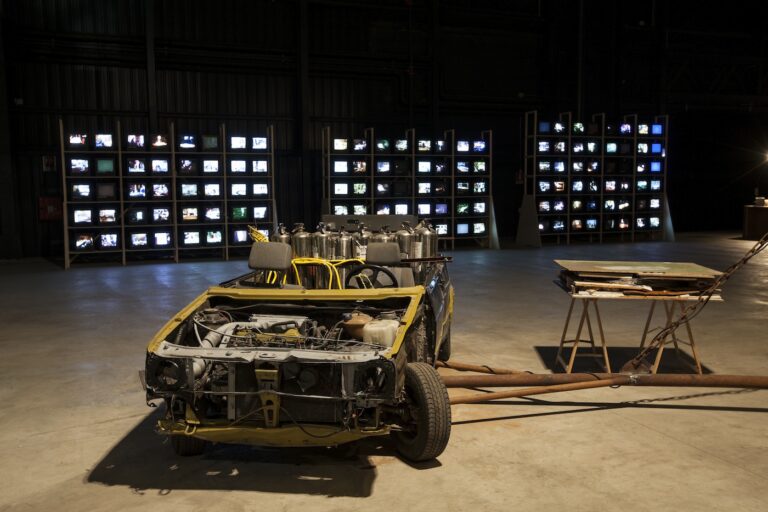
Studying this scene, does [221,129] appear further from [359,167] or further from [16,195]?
[16,195]

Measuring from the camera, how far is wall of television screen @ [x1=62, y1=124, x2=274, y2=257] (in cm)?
1388

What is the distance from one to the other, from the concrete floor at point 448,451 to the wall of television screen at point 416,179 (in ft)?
28.9

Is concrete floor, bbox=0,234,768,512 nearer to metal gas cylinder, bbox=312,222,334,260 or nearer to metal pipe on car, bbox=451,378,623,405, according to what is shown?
metal pipe on car, bbox=451,378,623,405

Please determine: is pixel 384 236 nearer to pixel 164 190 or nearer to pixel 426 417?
pixel 426 417

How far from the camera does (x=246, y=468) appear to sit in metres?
3.95

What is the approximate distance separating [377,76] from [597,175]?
624 cm

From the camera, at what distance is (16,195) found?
47.5 feet

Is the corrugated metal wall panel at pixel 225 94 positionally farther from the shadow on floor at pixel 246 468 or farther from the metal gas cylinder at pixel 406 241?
the shadow on floor at pixel 246 468

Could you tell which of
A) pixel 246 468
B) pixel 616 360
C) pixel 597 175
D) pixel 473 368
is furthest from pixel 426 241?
pixel 597 175

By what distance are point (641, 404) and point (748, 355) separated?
201 centimetres

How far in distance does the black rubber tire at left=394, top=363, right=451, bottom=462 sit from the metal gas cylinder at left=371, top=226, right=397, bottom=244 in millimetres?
2970

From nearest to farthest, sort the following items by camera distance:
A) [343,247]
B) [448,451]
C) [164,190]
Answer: [448,451] < [343,247] < [164,190]

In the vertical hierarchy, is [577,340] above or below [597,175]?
below

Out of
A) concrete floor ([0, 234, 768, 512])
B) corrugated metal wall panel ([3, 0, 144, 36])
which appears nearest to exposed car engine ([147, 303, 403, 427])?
concrete floor ([0, 234, 768, 512])
